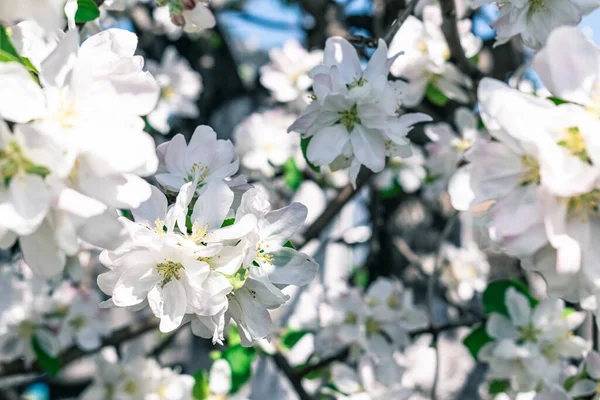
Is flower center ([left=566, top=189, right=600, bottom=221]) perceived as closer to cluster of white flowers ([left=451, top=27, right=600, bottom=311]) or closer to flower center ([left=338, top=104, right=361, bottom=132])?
cluster of white flowers ([left=451, top=27, right=600, bottom=311])

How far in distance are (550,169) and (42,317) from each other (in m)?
1.49

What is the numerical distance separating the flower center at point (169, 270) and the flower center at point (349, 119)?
34cm

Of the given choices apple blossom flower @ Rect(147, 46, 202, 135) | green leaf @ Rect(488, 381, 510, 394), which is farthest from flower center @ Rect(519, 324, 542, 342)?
apple blossom flower @ Rect(147, 46, 202, 135)

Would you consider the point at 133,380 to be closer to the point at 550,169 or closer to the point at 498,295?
the point at 498,295

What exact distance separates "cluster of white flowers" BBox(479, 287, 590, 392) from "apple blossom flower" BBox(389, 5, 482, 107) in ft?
1.61

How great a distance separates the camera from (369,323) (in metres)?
1.48

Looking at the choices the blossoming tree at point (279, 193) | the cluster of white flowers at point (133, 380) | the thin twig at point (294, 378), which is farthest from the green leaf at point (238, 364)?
the thin twig at point (294, 378)

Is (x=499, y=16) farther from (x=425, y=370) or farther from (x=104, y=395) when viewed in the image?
(x=425, y=370)

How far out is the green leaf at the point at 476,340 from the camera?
1.24 meters

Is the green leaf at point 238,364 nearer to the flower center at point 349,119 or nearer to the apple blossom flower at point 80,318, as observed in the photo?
the apple blossom flower at point 80,318

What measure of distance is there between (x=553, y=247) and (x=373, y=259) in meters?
1.67

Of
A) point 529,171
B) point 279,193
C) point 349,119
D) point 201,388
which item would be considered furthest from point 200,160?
point 279,193

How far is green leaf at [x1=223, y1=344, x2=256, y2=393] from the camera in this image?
126 centimetres

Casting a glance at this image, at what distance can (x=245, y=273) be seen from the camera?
2.26ft
